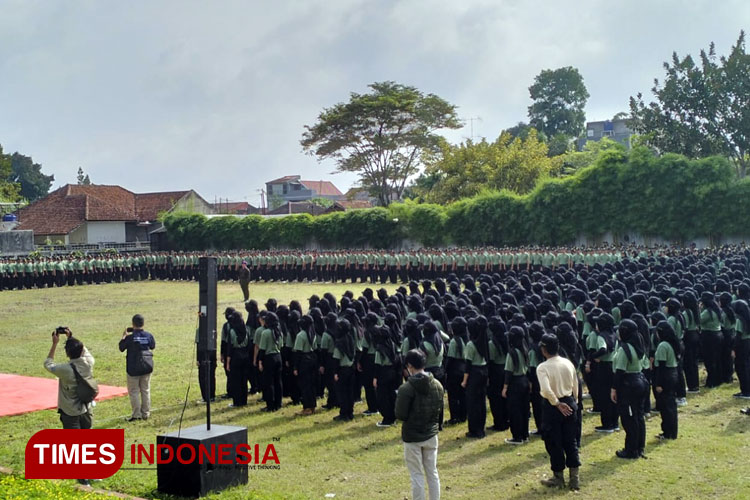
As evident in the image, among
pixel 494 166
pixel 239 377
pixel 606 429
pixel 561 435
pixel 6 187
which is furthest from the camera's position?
pixel 6 187

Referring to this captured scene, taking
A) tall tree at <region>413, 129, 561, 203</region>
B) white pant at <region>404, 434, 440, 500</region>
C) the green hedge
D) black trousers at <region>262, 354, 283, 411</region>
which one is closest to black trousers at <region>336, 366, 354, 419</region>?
black trousers at <region>262, 354, 283, 411</region>

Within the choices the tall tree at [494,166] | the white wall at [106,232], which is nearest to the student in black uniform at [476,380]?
the tall tree at [494,166]

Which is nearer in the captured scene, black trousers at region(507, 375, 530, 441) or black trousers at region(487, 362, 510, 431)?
black trousers at region(507, 375, 530, 441)

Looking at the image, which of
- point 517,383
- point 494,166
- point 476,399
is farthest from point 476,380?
point 494,166

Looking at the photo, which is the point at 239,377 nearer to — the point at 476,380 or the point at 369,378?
the point at 369,378

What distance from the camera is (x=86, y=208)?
158 feet

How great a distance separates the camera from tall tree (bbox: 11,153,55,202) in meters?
74.1

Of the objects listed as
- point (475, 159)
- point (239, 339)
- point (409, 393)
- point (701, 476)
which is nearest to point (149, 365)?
point (239, 339)

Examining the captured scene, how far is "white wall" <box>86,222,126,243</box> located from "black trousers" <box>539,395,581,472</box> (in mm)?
45572

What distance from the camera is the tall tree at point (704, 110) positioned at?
3092cm

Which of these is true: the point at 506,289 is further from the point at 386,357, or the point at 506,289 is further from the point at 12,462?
the point at 12,462

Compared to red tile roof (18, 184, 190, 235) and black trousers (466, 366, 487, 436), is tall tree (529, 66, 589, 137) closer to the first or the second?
red tile roof (18, 184, 190, 235)

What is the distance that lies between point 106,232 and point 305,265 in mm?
23117

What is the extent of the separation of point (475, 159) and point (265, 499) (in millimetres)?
35666
